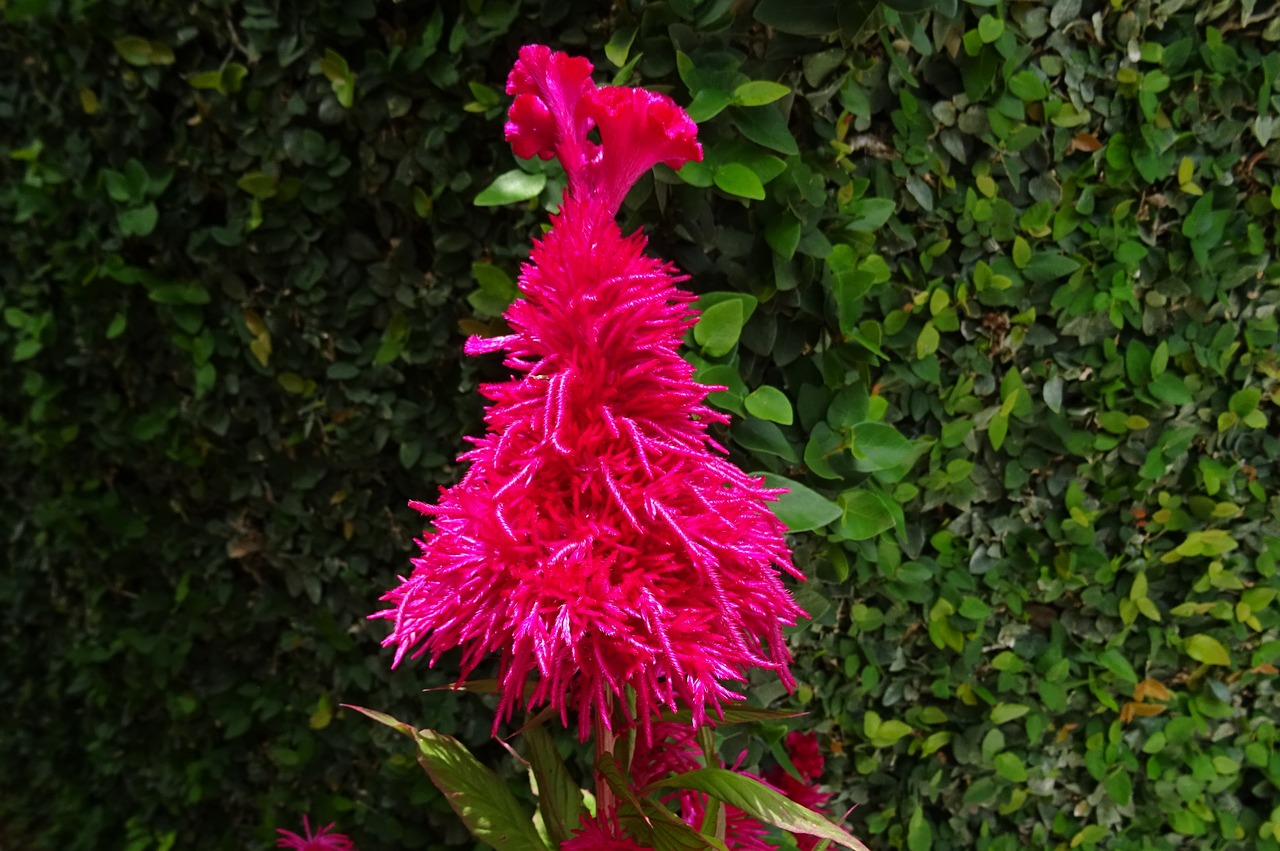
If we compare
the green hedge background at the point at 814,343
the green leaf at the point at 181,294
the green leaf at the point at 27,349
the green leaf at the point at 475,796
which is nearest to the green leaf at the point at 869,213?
the green hedge background at the point at 814,343

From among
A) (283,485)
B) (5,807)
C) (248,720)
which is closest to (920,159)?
(283,485)

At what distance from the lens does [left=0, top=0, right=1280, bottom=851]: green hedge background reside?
3.42ft

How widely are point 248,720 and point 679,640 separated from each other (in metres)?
1.46

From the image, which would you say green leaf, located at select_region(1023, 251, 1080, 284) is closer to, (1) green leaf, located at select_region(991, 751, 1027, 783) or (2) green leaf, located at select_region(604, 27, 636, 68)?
(2) green leaf, located at select_region(604, 27, 636, 68)

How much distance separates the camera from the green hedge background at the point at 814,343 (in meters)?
1.04

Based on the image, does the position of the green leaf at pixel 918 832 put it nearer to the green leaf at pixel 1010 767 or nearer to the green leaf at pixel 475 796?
the green leaf at pixel 1010 767

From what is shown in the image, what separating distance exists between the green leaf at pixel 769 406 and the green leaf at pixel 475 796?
1.62 feet

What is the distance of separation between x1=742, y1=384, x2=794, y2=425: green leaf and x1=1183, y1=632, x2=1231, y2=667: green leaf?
1.01 metres

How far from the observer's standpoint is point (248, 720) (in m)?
1.66

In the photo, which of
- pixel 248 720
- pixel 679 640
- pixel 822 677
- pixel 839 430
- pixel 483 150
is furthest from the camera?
pixel 248 720

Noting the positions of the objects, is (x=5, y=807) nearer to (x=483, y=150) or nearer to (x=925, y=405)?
(x=483, y=150)

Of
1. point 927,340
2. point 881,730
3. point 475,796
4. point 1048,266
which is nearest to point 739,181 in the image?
point 927,340

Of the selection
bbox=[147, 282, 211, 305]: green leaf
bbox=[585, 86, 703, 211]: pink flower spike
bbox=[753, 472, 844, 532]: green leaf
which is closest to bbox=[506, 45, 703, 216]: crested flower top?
bbox=[585, 86, 703, 211]: pink flower spike

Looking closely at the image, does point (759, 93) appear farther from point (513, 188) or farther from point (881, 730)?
point (881, 730)
